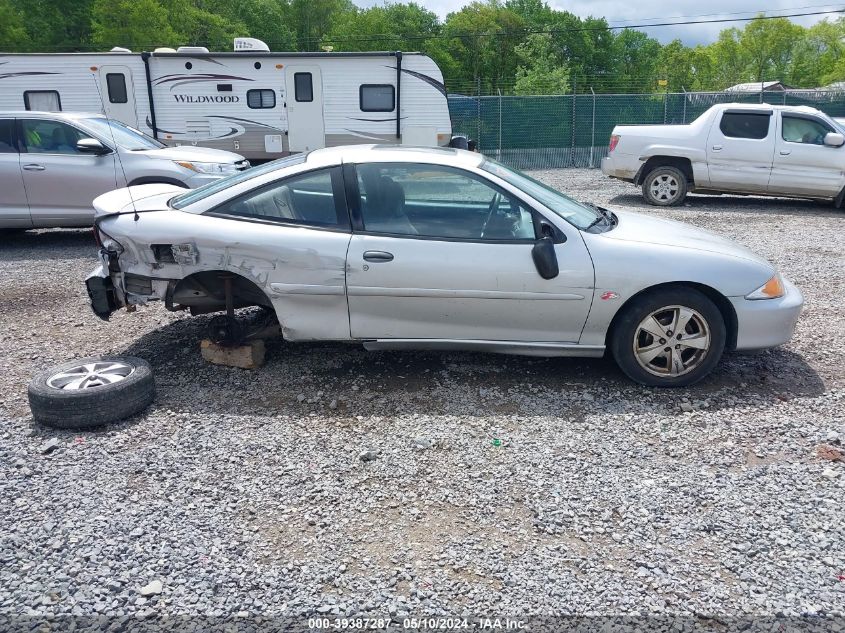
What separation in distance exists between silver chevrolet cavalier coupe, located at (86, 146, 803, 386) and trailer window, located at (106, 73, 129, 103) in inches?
456

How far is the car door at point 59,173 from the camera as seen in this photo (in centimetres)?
866

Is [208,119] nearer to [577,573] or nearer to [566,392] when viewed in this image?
[566,392]

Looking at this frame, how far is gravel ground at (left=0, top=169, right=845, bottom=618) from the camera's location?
2742 mm

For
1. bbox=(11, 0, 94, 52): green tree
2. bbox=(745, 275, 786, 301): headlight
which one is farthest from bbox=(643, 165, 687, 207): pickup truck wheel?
bbox=(11, 0, 94, 52): green tree

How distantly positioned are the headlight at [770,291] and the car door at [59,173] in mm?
7488

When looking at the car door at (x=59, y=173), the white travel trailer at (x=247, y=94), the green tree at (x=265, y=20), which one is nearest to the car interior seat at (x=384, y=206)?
the car door at (x=59, y=173)

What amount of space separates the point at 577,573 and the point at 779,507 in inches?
45.1

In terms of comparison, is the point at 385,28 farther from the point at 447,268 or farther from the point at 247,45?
the point at 447,268

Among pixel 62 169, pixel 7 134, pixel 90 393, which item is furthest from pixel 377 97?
pixel 90 393

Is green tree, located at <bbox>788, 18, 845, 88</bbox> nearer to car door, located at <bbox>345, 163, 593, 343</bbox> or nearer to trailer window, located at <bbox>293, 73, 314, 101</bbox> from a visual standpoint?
trailer window, located at <bbox>293, 73, 314, 101</bbox>

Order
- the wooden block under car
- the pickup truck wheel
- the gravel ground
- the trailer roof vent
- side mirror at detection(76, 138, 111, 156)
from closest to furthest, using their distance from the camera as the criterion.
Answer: the gravel ground, the wooden block under car, side mirror at detection(76, 138, 111, 156), the pickup truck wheel, the trailer roof vent

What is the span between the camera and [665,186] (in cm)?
1297

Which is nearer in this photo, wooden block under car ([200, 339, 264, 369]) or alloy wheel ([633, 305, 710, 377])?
alloy wheel ([633, 305, 710, 377])

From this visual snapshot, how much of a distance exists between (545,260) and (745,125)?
399 inches
